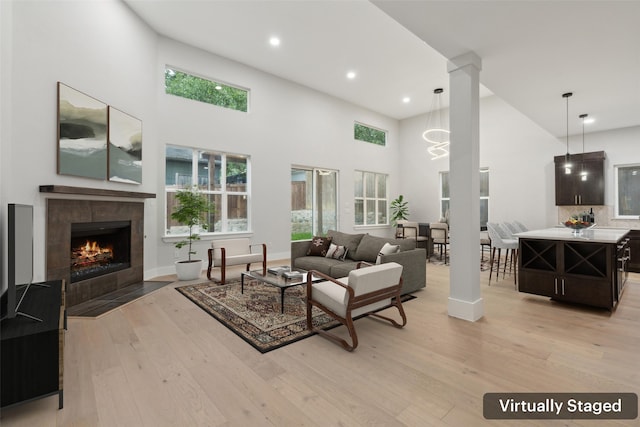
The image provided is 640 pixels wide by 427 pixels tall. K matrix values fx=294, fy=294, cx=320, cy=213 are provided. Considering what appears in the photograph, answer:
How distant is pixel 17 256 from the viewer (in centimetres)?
208

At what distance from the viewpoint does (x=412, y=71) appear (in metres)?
6.58

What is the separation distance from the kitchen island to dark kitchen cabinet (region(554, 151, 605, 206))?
10.3 ft

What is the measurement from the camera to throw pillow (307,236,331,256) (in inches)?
197

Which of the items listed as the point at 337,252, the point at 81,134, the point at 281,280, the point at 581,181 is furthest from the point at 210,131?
the point at 581,181

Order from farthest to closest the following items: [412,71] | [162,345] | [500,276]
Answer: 1. [412,71]
2. [500,276]
3. [162,345]

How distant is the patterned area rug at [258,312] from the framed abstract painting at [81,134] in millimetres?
2080

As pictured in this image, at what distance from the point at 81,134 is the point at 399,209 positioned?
27.5 ft

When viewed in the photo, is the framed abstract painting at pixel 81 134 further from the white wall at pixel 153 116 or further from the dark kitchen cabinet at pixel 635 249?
the dark kitchen cabinet at pixel 635 249

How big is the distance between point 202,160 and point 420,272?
15.3 feet

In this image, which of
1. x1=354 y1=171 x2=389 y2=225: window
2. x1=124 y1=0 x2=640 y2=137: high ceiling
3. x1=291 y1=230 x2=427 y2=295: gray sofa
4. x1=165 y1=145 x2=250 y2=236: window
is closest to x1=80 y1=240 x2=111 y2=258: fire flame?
x1=165 y1=145 x2=250 y2=236: window

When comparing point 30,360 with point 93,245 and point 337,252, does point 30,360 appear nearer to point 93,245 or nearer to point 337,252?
point 93,245

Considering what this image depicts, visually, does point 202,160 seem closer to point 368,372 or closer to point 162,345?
point 162,345

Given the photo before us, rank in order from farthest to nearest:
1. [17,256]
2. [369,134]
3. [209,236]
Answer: [369,134] < [209,236] < [17,256]

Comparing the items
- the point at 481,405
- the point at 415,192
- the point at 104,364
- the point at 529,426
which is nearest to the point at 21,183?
the point at 104,364
